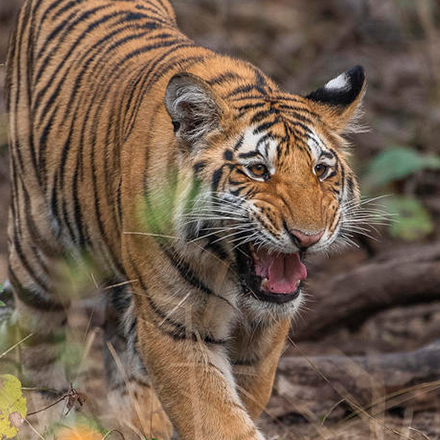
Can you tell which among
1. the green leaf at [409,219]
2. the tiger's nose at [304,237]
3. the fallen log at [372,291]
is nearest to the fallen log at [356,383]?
the fallen log at [372,291]

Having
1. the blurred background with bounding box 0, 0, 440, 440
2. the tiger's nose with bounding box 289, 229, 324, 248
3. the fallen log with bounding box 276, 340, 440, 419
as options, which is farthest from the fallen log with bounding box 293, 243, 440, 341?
the tiger's nose with bounding box 289, 229, 324, 248

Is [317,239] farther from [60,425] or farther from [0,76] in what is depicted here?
[0,76]

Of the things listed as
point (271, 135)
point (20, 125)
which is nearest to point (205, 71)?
point (271, 135)

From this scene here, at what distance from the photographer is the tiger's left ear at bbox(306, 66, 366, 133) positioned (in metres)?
3.30

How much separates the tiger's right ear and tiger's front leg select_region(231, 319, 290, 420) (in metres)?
0.80

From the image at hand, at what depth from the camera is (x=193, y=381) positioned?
315 cm

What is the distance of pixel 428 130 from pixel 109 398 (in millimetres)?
4157

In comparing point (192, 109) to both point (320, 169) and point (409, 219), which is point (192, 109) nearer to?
point (320, 169)

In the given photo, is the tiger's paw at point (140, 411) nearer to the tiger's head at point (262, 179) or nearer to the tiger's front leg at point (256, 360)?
the tiger's front leg at point (256, 360)

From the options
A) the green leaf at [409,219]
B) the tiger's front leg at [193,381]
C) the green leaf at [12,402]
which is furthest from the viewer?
the green leaf at [409,219]

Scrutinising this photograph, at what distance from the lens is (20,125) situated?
13.8 ft

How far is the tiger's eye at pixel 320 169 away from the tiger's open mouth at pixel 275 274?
0.88 ft

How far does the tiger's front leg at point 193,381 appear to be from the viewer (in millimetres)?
3119

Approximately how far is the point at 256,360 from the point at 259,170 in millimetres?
873
